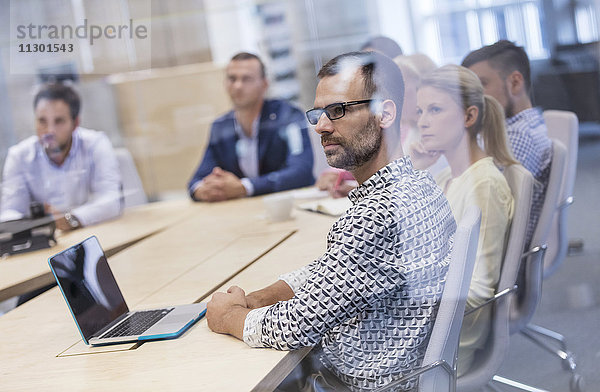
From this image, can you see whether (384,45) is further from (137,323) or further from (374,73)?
(137,323)

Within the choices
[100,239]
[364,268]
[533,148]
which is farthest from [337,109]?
[100,239]

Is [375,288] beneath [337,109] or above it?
beneath

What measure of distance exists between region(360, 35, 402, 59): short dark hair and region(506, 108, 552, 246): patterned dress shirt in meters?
0.39

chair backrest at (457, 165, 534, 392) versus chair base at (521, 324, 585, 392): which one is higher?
chair backrest at (457, 165, 534, 392)

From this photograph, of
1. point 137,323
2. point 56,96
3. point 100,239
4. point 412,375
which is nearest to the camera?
point 412,375

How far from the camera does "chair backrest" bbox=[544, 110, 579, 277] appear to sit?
210 cm

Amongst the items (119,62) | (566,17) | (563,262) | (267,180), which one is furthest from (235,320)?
(119,62)

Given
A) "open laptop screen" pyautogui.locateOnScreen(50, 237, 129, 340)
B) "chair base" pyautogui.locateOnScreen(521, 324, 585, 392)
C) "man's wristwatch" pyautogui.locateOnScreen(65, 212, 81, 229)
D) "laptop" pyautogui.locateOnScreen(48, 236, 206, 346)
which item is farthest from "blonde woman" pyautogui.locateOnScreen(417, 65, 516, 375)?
"man's wristwatch" pyautogui.locateOnScreen(65, 212, 81, 229)

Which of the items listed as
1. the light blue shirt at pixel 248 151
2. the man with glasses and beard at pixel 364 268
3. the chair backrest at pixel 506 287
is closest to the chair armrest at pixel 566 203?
the chair backrest at pixel 506 287

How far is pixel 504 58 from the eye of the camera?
208 centimetres

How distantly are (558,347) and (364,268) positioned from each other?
1091 mm

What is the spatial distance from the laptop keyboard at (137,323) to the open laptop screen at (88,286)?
43 millimetres

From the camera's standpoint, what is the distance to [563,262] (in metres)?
2.19

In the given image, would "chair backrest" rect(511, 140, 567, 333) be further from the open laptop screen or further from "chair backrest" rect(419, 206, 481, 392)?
the open laptop screen
